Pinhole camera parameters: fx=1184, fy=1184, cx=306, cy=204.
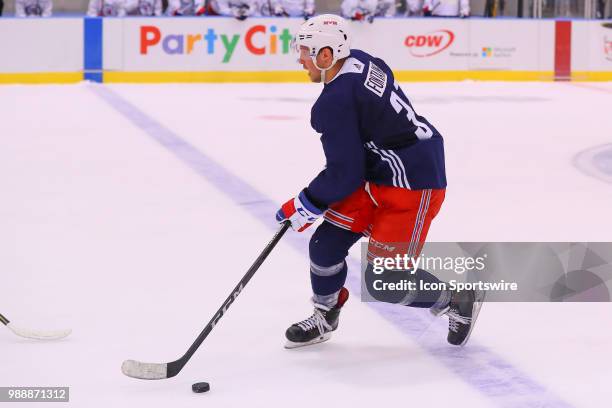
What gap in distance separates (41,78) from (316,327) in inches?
353

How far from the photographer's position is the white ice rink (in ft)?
10.8

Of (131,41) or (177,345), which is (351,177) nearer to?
(177,345)

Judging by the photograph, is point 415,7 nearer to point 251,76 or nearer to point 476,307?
point 251,76

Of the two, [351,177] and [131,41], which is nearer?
[351,177]

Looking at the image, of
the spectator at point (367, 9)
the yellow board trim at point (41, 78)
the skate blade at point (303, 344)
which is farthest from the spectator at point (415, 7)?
the skate blade at point (303, 344)

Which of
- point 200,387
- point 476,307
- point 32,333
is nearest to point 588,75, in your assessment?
point 476,307

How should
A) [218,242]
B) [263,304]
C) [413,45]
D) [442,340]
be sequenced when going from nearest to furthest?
[442,340]
[263,304]
[218,242]
[413,45]

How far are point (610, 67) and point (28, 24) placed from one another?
6228mm

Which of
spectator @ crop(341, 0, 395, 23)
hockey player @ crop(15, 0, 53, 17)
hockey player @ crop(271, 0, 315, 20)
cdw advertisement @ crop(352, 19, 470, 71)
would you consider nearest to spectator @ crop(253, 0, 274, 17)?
hockey player @ crop(271, 0, 315, 20)

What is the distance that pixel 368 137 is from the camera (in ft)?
11.3

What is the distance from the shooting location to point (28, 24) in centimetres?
1191

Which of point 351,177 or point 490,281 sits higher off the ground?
point 351,177

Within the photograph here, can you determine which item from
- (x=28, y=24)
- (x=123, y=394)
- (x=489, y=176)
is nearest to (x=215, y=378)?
(x=123, y=394)

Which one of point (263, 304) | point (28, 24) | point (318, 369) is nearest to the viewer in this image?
point (318, 369)
